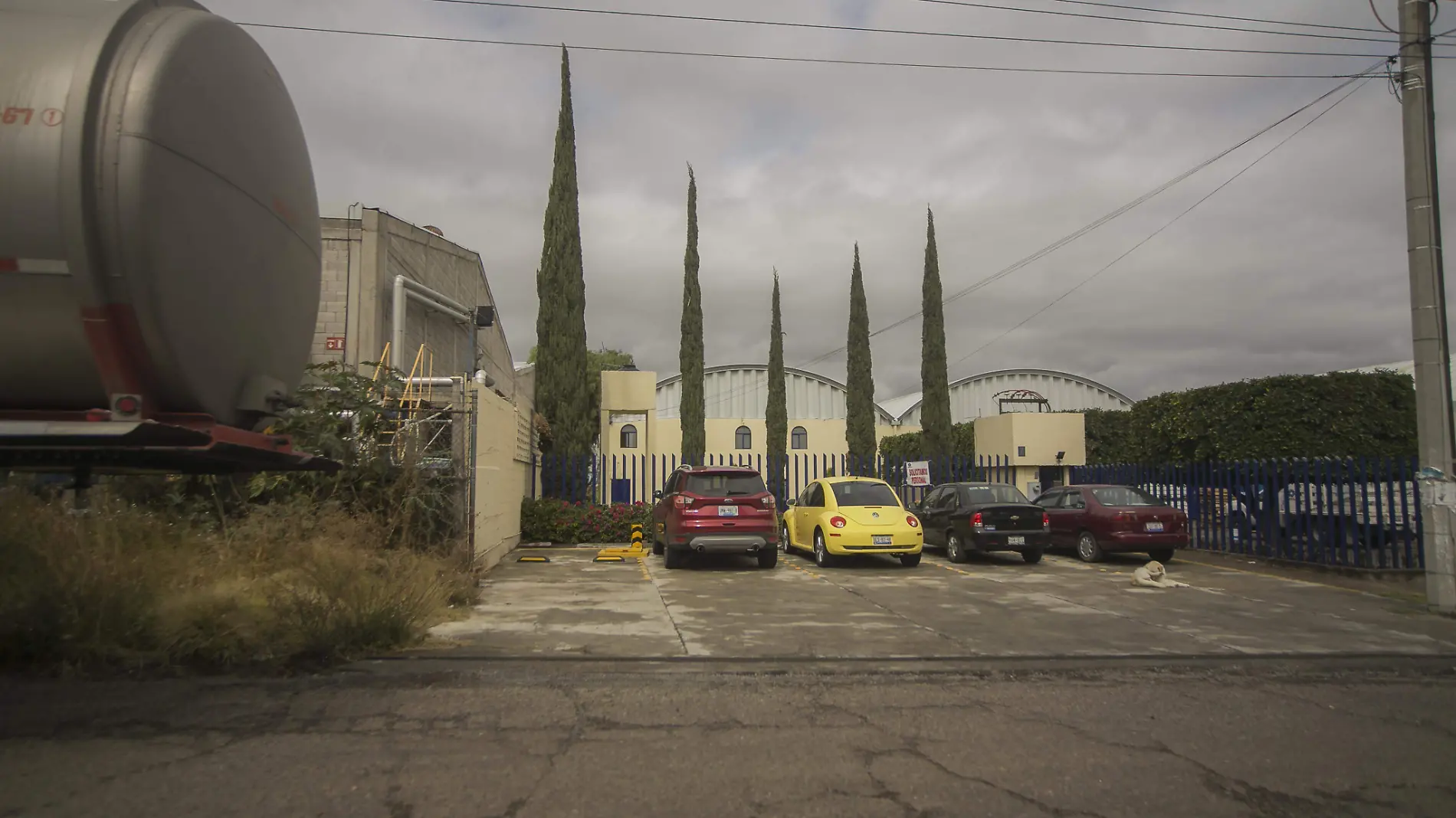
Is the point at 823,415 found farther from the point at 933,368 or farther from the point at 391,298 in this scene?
the point at 391,298

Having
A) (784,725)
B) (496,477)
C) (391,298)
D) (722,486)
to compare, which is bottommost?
(784,725)

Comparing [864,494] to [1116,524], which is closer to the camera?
[864,494]

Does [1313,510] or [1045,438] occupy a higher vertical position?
[1045,438]

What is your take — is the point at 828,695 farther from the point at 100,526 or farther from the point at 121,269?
the point at 100,526

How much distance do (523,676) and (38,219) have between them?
4.25 metres

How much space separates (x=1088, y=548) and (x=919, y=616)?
762cm

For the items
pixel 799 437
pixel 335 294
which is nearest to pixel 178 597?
pixel 335 294

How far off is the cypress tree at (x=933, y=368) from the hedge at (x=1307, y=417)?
15824 mm

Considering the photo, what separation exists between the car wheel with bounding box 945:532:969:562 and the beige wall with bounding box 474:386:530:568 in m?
7.83

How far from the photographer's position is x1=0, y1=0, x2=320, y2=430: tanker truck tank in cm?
423

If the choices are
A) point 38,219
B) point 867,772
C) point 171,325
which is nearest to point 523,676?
point 867,772

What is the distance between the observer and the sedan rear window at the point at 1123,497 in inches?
627

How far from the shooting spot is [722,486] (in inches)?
565

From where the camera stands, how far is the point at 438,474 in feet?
38.3
